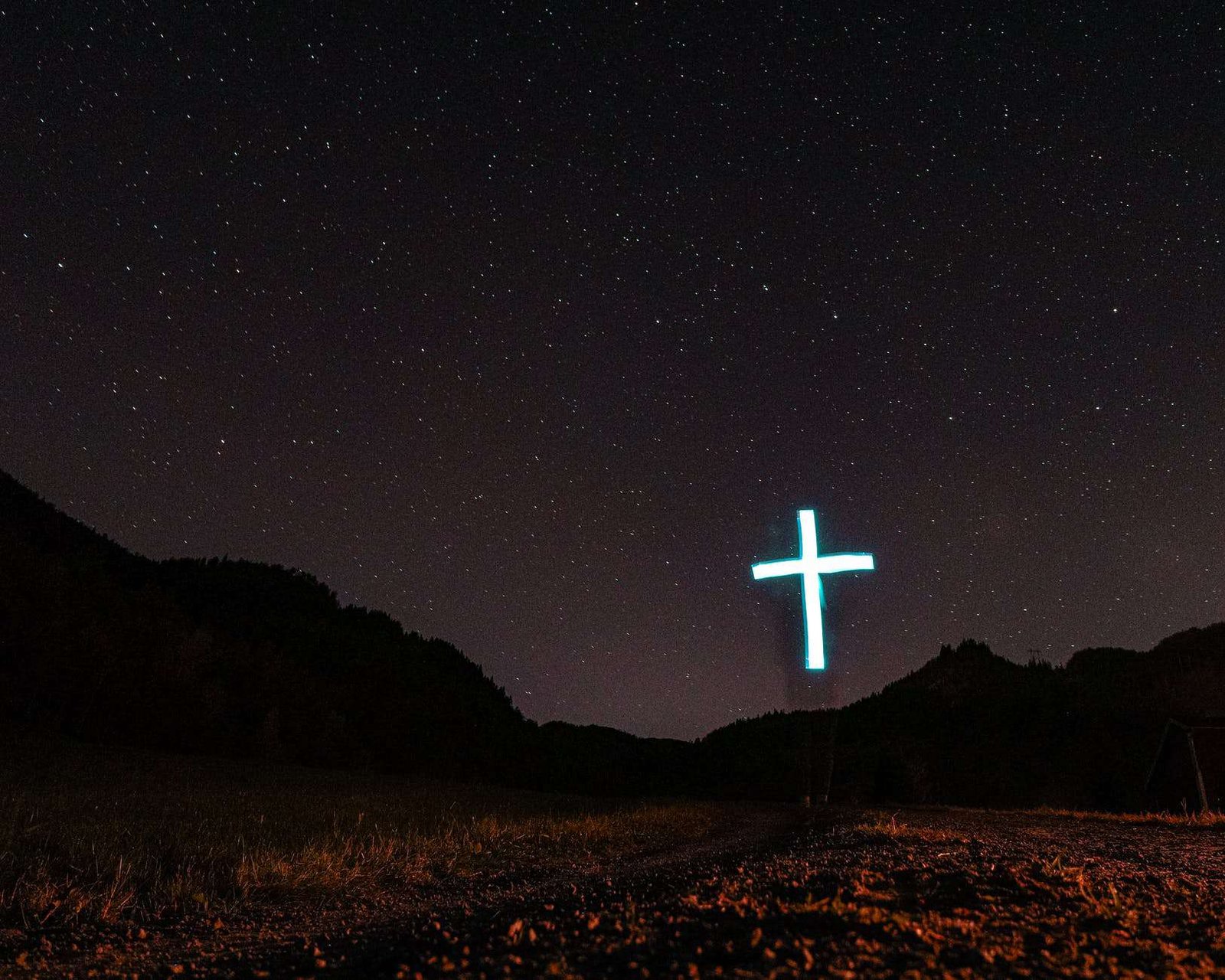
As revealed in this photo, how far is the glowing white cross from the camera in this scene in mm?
11242

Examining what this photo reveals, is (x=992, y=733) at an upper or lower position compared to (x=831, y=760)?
upper

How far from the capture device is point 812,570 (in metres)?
11.8

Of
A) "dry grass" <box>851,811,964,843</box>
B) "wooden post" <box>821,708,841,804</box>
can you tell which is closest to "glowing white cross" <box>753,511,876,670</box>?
"dry grass" <box>851,811,964,843</box>

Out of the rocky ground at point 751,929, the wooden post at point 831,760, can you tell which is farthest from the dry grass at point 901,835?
the wooden post at point 831,760

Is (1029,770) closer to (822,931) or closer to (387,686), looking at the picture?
(387,686)

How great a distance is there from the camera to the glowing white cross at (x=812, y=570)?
1124 centimetres

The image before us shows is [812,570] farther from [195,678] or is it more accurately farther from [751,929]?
[195,678]

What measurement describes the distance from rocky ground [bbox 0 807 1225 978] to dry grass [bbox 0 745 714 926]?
2.08 ft

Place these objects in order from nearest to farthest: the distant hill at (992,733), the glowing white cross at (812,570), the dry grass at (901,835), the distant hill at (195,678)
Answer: the dry grass at (901,835), the glowing white cross at (812,570), the distant hill at (195,678), the distant hill at (992,733)

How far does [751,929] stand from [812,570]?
28.0 feet

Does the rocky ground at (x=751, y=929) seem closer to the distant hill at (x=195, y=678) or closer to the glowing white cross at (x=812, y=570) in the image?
the glowing white cross at (x=812, y=570)

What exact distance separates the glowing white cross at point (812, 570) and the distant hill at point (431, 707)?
28.5 metres

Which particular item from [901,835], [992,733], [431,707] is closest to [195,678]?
[431,707]

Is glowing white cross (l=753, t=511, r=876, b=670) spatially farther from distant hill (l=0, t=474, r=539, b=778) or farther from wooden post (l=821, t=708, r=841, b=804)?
wooden post (l=821, t=708, r=841, b=804)
